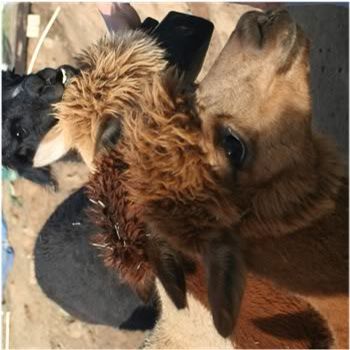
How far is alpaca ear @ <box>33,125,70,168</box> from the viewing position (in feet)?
7.14

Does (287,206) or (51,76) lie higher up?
(51,76)

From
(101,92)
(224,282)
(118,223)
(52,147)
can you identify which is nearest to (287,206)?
(224,282)

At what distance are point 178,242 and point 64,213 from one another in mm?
1223

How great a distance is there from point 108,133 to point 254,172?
0.48 meters

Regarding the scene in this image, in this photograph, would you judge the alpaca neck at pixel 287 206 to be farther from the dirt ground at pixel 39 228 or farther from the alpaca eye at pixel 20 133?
the dirt ground at pixel 39 228

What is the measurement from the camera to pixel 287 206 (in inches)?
68.5

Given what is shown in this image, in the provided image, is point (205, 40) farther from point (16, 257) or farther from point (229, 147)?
point (16, 257)

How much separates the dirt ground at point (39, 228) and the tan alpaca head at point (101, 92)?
1534 mm

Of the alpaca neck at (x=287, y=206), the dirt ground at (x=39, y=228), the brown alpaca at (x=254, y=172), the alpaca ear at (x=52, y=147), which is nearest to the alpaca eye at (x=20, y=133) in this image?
the alpaca ear at (x=52, y=147)

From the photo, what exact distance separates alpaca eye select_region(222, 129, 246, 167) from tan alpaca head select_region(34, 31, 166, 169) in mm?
371

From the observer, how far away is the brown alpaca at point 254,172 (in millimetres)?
1688

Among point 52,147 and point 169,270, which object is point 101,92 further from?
point 169,270

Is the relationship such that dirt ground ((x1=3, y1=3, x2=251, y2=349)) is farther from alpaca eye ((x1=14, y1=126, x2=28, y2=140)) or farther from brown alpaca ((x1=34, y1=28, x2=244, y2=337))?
brown alpaca ((x1=34, y1=28, x2=244, y2=337))

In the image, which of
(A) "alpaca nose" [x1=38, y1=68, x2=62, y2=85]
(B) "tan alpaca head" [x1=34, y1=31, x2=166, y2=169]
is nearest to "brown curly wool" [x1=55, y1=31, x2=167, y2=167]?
(B) "tan alpaca head" [x1=34, y1=31, x2=166, y2=169]
